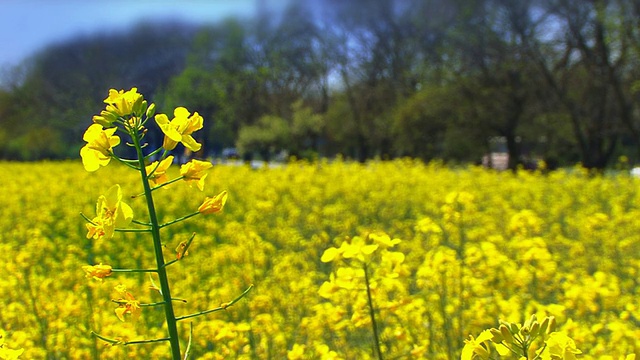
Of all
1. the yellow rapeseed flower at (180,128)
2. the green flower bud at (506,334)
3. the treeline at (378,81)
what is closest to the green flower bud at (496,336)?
the green flower bud at (506,334)

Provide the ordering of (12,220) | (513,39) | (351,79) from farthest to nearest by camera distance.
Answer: (351,79), (513,39), (12,220)

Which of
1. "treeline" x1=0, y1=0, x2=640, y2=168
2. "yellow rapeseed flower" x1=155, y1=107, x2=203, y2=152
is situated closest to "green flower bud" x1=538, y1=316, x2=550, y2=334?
"yellow rapeseed flower" x1=155, y1=107, x2=203, y2=152

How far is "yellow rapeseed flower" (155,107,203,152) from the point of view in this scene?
1109mm

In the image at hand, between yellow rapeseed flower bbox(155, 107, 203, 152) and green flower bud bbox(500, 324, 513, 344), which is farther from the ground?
yellow rapeseed flower bbox(155, 107, 203, 152)

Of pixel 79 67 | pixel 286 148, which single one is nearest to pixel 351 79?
pixel 286 148

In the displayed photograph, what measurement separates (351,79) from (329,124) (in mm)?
2083

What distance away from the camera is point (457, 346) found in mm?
2674

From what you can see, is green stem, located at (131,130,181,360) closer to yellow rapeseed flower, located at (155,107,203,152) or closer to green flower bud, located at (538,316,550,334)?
yellow rapeseed flower, located at (155,107,203,152)

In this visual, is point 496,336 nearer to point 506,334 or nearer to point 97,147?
point 506,334

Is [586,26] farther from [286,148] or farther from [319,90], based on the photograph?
[319,90]

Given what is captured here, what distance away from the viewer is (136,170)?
1085 millimetres

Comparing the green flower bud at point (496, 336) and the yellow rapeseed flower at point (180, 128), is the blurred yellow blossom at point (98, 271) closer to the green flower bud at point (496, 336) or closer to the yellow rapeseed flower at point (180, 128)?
the yellow rapeseed flower at point (180, 128)

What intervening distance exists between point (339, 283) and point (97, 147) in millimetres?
876

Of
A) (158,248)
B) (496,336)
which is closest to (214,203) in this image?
(158,248)
